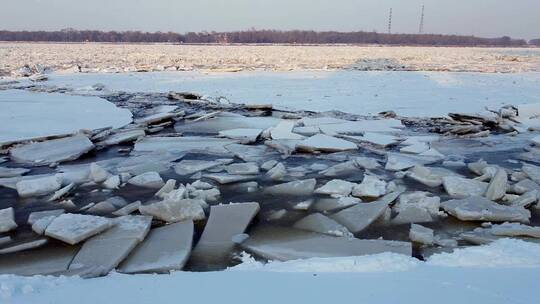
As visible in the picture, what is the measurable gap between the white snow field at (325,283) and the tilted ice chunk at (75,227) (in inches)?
25.5

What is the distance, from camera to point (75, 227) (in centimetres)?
339

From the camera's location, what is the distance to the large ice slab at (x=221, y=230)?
10.3 feet

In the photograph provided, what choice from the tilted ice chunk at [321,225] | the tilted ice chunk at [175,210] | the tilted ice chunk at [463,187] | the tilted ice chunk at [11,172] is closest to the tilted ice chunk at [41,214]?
the tilted ice chunk at [175,210]

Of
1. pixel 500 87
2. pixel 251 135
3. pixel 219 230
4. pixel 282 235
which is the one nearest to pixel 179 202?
pixel 219 230

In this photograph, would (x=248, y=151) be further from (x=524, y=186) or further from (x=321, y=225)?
(x=524, y=186)

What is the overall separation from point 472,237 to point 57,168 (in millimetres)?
4547

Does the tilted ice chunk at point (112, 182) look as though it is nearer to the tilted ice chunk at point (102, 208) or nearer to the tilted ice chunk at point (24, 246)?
the tilted ice chunk at point (102, 208)

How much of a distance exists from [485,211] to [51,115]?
297 inches

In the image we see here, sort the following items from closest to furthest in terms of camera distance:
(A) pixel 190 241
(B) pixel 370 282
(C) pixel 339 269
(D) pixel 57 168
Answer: (B) pixel 370 282 < (C) pixel 339 269 < (A) pixel 190 241 < (D) pixel 57 168

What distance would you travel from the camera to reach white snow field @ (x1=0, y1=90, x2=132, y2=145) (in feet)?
23.3

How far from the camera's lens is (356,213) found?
151 inches

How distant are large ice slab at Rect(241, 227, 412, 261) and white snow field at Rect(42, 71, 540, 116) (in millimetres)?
6296

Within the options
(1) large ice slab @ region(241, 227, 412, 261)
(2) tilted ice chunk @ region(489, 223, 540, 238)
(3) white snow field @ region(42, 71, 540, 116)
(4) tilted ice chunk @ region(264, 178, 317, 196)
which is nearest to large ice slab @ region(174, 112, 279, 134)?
(3) white snow field @ region(42, 71, 540, 116)

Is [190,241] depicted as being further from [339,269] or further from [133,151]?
[133,151]
